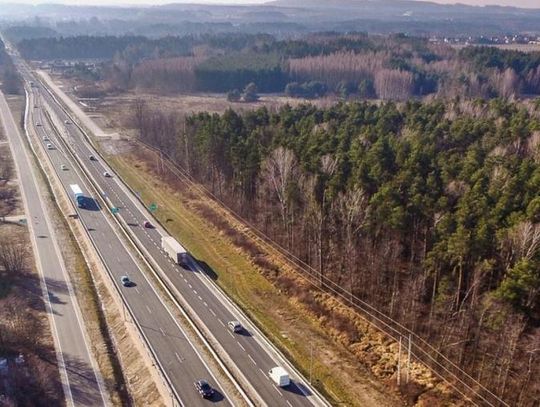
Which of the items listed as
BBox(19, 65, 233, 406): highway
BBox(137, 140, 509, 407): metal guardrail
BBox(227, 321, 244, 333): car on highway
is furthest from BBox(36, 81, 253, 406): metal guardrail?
BBox(137, 140, 509, 407): metal guardrail

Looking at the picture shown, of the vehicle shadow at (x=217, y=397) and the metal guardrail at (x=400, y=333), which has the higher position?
the metal guardrail at (x=400, y=333)

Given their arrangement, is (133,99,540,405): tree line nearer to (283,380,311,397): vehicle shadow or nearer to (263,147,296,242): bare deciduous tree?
(263,147,296,242): bare deciduous tree

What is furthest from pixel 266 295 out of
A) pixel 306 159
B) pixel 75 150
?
pixel 75 150

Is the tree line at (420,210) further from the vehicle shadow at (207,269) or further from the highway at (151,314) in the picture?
the highway at (151,314)

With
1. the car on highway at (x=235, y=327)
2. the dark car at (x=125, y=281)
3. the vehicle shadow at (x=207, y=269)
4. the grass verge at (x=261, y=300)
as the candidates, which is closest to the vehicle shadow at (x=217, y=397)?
the grass verge at (x=261, y=300)

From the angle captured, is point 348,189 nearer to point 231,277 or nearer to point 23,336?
point 231,277

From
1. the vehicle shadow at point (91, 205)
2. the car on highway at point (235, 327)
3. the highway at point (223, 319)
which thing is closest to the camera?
the highway at point (223, 319)

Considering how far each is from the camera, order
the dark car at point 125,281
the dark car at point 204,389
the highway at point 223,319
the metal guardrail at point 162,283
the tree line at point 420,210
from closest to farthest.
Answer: the dark car at point 204,389 < the highway at point 223,319 < the tree line at point 420,210 < the metal guardrail at point 162,283 < the dark car at point 125,281
